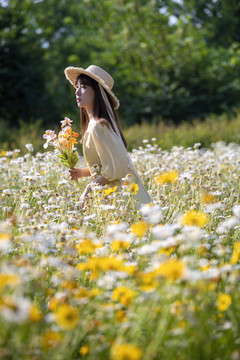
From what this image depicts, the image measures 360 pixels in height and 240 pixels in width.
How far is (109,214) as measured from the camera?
3.16m

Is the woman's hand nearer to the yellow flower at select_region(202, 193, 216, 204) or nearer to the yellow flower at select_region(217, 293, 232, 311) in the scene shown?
the yellow flower at select_region(202, 193, 216, 204)

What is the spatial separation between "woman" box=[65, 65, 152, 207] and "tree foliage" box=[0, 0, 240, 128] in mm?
8920

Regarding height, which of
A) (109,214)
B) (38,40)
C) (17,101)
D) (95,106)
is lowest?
(109,214)

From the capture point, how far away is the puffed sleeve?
3357 millimetres

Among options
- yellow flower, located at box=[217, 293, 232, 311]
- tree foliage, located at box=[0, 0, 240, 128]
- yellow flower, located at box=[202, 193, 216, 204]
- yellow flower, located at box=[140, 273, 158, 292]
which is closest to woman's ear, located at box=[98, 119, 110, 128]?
yellow flower, located at box=[202, 193, 216, 204]

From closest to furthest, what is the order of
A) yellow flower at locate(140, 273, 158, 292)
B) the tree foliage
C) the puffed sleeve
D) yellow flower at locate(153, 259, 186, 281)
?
yellow flower at locate(153, 259, 186, 281) < yellow flower at locate(140, 273, 158, 292) < the puffed sleeve < the tree foliage

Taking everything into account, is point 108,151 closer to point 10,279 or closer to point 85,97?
point 85,97

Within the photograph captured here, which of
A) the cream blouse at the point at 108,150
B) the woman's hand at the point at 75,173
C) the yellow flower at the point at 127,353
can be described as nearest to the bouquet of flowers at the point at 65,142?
the woman's hand at the point at 75,173

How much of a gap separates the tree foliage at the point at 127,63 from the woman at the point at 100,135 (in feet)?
29.3

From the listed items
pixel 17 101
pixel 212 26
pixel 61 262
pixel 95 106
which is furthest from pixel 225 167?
pixel 212 26

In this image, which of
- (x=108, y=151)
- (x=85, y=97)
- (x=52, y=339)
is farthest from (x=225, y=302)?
(x=85, y=97)

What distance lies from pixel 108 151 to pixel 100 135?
0.43 ft

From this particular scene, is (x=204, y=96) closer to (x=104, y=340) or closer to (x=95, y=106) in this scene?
(x=95, y=106)

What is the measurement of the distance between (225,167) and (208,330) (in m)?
→ 3.63
